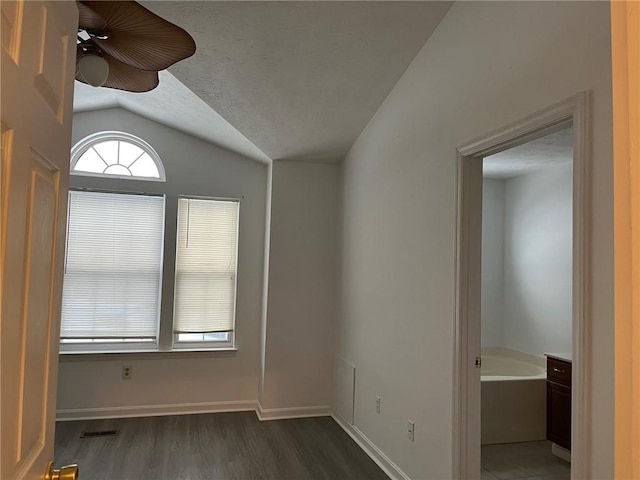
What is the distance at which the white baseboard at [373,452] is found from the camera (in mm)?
3115

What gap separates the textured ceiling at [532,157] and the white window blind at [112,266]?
10.6ft

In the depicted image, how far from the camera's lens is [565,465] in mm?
3420

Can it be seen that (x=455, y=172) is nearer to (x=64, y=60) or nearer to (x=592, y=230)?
(x=592, y=230)

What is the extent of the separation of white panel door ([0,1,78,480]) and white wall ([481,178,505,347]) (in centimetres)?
474

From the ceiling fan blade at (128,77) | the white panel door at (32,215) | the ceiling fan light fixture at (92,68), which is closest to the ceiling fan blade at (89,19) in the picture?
the ceiling fan light fixture at (92,68)

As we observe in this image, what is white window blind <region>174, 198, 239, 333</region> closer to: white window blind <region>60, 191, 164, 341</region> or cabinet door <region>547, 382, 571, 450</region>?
white window blind <region>60, 191, 164, 341</region>

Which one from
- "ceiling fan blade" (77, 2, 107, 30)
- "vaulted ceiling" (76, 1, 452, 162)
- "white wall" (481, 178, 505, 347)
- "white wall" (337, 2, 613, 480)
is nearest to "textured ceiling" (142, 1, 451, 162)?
"vaulted ceiling" (76, 1, 452, 162)

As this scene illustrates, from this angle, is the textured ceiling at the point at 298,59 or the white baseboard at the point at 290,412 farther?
the white baseboard at the point at 290,412

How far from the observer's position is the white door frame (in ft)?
5.52

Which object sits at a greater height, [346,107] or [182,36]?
[346,107]

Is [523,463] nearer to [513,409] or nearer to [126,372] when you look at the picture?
[513,409]

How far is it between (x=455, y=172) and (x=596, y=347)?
4.03 feet

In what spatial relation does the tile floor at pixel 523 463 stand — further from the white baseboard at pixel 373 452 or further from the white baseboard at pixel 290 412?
the white baseboard at pixel 290 412

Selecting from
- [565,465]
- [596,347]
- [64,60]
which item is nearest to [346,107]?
[596,347]
